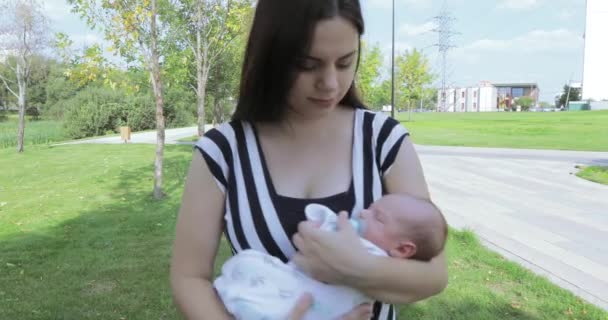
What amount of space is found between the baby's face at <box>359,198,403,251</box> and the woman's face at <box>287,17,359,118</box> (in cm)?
31

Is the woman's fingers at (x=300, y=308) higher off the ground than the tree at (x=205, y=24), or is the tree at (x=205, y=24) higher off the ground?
the tree at (x=205, y=24)

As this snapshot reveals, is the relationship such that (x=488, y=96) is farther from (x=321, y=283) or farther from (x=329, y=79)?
(x=321, y=283)

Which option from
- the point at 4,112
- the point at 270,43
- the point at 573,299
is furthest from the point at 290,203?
the point at 4,112

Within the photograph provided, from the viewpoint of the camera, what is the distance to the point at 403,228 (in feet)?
4.21

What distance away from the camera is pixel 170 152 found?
1695cm

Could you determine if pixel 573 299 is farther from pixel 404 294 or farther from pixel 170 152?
pixel 170 152

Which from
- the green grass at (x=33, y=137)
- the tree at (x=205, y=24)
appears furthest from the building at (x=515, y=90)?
the tree at (x=205, y=24)

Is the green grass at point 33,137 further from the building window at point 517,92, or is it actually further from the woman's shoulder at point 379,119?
the building window at point 517,92

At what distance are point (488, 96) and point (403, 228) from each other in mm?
130541

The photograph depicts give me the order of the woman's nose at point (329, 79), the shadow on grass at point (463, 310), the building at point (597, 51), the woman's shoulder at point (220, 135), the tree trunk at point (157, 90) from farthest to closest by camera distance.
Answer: the building at point (597, 51)
the tree trunk at point (157, 90)
the shadow on grass at point (463, 310)
the woman's shoulder at point (220, 135)
the woman's nose at point (329, 79)

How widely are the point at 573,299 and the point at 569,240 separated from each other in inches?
78.5

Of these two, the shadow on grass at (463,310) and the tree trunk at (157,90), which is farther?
the tree trunk at (157,90)

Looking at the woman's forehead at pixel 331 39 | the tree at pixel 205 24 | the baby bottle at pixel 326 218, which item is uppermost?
the tree at pixel 205 24

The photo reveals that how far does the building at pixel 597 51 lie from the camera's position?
254 feet
